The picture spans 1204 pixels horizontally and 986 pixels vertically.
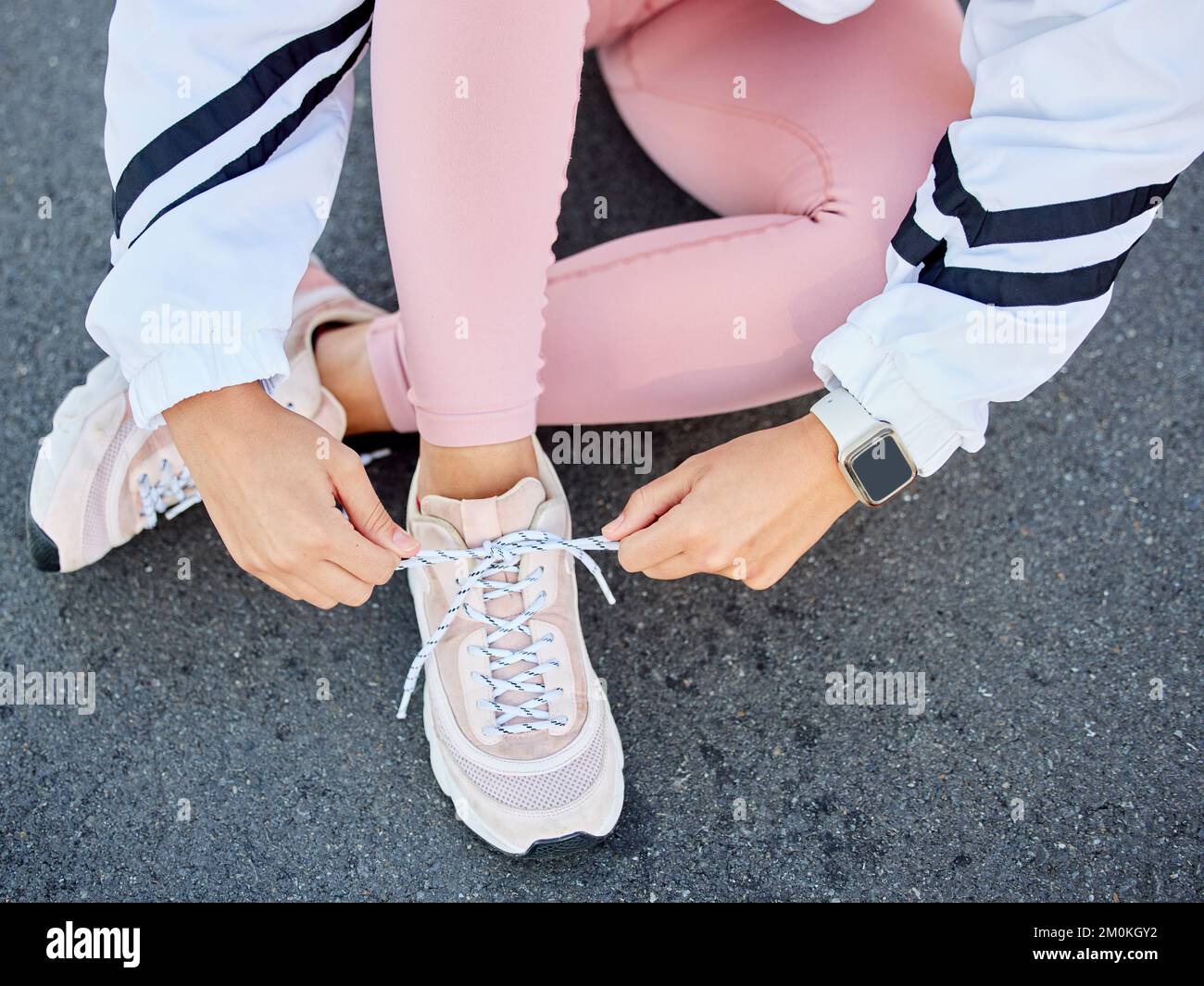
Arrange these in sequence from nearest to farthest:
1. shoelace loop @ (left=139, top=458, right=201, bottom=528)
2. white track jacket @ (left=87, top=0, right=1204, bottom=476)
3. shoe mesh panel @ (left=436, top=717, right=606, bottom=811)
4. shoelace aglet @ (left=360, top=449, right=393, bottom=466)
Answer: white track jacket @ (left=87, top=0, right=1204, bottom=476)
shoe mesh panel @ (left=436, top=717, right=606, bottom=811)
shoelace loop @ (left=139, top=458, right=201, bottom=528)
shoelace aglet @ (left=360, top=449, right=393, bottom=466)

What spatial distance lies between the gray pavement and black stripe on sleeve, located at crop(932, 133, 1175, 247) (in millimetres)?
443

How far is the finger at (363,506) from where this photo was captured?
0.83 meters

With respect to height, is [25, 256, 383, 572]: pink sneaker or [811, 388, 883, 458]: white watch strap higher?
[811, 388, 883, 458]: white watch strap

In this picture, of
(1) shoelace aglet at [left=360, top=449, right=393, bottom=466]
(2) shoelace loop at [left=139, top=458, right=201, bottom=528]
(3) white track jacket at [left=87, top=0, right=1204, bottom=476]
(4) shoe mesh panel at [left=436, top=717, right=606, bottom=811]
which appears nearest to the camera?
(3) white track jacket at [left=87, top=0, right=1204, bottom=476]

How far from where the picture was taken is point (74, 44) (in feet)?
4.48

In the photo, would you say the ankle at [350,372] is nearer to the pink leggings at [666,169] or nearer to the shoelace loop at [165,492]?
the pink leggings at [666,169]

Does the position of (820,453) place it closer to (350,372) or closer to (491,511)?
(491,511)

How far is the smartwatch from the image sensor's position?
2.76ft

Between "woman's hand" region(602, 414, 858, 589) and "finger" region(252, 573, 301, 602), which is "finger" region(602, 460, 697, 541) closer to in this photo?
"woman's hand" region(602, 414, 858, 589)

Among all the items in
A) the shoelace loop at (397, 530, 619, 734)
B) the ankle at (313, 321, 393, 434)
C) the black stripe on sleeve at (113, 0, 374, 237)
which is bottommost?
the shoelace loop at (397, 530, 619, 734)

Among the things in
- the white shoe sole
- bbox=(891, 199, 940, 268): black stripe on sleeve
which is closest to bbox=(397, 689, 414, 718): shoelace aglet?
the white shoe sole

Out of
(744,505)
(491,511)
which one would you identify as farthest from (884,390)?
(491,511)

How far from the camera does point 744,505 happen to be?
2.77 feet

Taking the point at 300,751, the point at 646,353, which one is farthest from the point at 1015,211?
the point at 300,751
